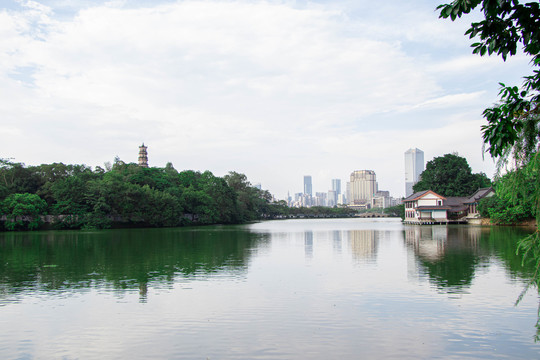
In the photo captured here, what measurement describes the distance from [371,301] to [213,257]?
1234 centimetres

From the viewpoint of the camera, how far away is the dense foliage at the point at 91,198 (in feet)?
186

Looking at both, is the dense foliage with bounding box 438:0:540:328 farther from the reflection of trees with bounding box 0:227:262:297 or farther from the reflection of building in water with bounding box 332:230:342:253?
the reflection of building in water with bounding box 332:230:342:253

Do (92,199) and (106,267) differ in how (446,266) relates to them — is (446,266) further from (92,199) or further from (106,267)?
(92,199)

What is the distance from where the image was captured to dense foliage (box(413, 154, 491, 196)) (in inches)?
2908

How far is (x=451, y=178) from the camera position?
74938 millimetres

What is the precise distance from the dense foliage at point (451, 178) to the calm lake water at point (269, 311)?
58.8 m

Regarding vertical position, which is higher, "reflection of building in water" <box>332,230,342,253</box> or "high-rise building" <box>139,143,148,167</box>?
"high-rise building" <box>139,143,148,167</box>

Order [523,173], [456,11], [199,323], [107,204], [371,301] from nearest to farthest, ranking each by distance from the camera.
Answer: [456,11]
[523,173]
[199,323]
[371,301]
[107,204]

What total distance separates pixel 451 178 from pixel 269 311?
236ft

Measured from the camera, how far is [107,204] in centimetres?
6259

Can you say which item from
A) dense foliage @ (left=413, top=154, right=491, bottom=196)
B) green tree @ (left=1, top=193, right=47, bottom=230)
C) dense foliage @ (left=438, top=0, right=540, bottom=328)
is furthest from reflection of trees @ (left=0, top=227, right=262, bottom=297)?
dense foliage @ (left=413, top=154, right=491, bottom=196)

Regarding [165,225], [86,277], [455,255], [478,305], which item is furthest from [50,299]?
[165,225]

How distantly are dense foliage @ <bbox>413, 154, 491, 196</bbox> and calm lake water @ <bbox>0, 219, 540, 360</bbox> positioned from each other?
58.8 metres

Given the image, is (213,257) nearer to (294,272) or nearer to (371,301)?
(294,272)
